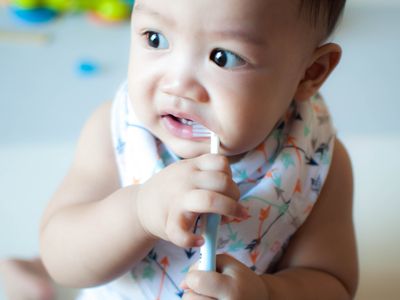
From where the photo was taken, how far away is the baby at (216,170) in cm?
52

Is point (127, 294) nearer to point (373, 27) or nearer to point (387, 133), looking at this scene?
point (387, 133)

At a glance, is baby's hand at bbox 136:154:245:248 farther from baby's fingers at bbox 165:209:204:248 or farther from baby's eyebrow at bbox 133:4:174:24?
baby's eyebrow at bbox 133:4:174:24

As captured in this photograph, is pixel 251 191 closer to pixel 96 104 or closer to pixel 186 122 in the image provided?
pixel 186 122

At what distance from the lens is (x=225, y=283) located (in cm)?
51

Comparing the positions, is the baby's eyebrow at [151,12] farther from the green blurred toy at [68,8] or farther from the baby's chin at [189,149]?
the green blurred toy at [68,8]

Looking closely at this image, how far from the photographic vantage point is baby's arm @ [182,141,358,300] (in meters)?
0.66

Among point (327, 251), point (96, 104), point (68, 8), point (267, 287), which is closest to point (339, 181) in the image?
point (327, 251)

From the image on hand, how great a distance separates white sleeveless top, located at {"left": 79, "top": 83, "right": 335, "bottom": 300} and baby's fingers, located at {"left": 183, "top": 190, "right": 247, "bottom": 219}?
0.16 meters

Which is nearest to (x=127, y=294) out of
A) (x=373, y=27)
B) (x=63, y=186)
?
(x=63, y=186)

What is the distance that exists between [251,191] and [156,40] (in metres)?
0.19

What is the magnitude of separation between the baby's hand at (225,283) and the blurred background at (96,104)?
1.35ft

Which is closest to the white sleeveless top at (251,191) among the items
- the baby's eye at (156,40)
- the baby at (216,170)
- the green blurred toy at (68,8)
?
the baby at (216,170)

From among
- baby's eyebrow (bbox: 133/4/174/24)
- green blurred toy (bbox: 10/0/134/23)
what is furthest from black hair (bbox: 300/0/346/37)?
green blurred toy (bbox: 10/0/134/23)

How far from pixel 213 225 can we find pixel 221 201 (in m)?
0.03
